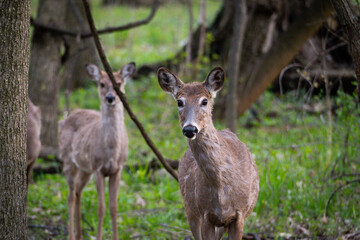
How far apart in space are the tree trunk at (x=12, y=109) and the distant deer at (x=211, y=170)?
1274mm

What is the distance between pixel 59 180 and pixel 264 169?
370cm

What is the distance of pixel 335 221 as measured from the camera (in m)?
6.06

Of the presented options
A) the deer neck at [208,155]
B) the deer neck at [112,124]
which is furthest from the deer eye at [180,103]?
the deer neck at [112,124]

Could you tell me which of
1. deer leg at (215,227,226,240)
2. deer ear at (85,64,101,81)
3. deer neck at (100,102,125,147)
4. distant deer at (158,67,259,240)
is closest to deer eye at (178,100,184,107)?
distant deer at (158,67,259,240)

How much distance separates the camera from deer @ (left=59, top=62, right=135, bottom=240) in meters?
6.81

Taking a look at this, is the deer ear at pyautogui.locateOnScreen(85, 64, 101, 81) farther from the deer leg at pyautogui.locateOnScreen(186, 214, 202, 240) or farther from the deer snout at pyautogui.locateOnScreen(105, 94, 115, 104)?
the deer leg at pyautogui.locateOnScreen(186, 214, 202, 240)

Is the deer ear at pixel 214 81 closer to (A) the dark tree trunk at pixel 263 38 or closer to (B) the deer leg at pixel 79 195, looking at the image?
(B) the deer leg at pixel 79 195

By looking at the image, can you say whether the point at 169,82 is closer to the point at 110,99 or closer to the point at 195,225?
the point at 195,225

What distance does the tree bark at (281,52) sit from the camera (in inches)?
331

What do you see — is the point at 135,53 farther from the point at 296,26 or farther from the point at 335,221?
the point at 335,221

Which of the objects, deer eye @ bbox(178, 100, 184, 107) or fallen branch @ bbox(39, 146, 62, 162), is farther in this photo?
fallen branch @ bbox(39, 146, 62, 162)

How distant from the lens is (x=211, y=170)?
435cm

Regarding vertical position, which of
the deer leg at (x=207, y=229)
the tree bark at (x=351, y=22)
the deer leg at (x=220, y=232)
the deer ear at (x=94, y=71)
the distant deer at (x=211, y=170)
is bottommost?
the deer leg at (x=220, y=232)

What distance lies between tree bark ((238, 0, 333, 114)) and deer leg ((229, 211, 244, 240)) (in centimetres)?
434
